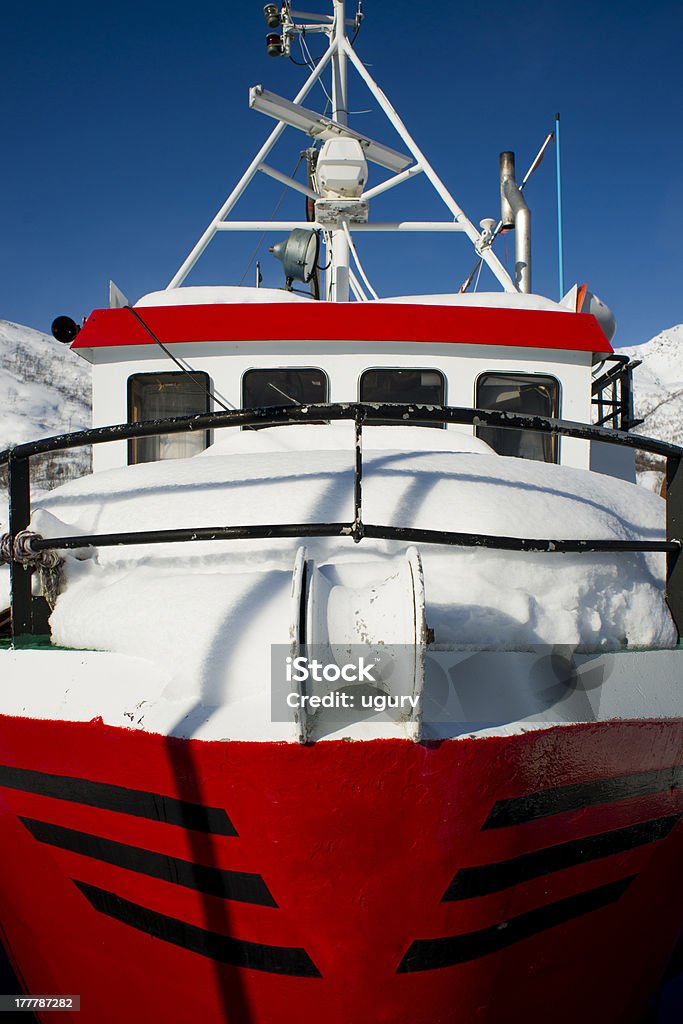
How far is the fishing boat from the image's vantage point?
1.53 meters

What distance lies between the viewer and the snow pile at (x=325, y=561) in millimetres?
1707

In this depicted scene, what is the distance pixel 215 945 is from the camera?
1.69 m

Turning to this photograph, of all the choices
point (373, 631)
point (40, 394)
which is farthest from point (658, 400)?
point (373, 631)

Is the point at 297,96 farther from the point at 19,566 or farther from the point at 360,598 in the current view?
the point at 360,598

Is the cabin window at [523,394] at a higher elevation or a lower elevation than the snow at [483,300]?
lower

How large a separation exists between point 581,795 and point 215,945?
95cm

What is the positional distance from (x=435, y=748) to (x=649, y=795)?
84 cm

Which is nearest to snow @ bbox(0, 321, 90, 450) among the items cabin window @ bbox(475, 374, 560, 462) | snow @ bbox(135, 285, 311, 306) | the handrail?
snow @ bbox(135, 285, 311, 306)

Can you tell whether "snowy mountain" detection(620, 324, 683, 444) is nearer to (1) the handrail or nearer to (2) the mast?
(2) the mast

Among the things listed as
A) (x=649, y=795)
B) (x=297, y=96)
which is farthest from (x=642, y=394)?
(x=649, y=795)

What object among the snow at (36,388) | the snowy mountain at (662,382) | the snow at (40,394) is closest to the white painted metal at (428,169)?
the snow at (40,394)

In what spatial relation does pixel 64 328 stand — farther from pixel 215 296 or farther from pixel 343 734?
pixel 343 734

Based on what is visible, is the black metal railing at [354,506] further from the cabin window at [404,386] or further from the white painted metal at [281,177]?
the white painted metal at [281,177]

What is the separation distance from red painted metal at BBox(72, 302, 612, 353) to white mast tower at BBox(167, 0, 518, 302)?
1676 millimetres
